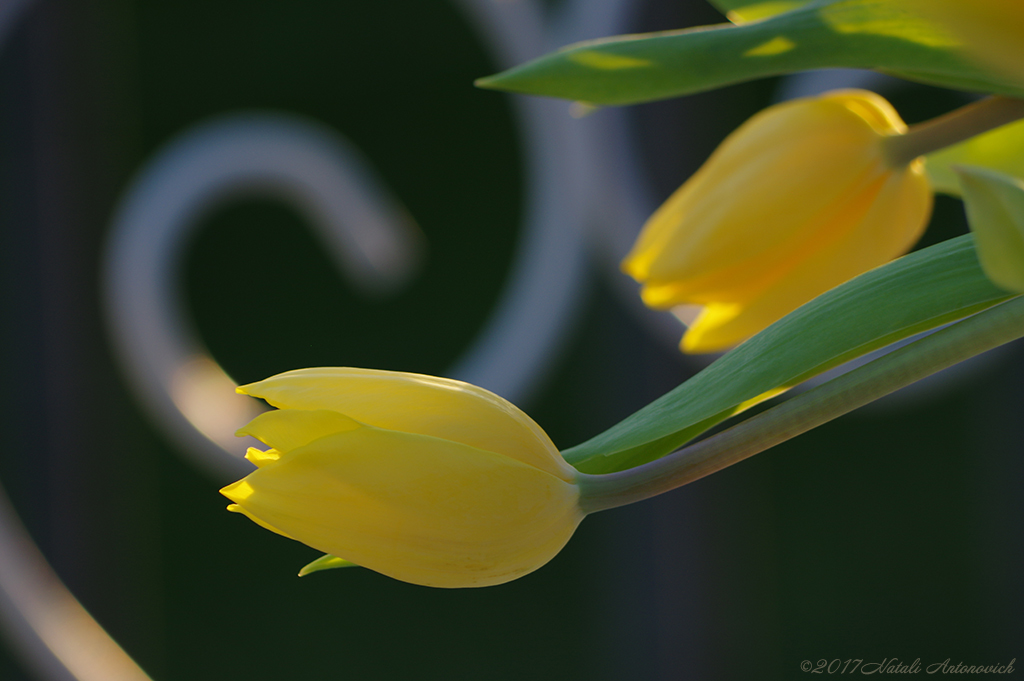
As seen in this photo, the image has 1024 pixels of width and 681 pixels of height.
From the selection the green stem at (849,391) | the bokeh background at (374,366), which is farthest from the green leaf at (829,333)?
the bokeh background at (374,366)

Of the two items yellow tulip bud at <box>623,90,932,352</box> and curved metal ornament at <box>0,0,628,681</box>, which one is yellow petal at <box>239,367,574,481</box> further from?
curved metal ornament at <box>0,0,628,681</box>

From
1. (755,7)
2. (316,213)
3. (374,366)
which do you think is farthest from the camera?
(374,366)

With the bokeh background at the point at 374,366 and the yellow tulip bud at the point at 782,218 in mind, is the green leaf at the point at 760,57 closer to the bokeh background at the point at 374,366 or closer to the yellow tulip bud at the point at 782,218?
the yellow tulip bud at the point at 782,218

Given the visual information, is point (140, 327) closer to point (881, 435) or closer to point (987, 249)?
point (987, 249)

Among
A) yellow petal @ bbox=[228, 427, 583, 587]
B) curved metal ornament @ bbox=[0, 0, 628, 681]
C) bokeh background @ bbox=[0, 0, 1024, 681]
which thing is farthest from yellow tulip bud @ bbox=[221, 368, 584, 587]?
bokeh background @ bbox=[0, 0, 1024, 681]

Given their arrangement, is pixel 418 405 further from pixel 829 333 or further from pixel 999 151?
pixel 999 151

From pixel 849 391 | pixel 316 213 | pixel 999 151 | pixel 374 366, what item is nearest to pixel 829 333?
pixel 849 391
